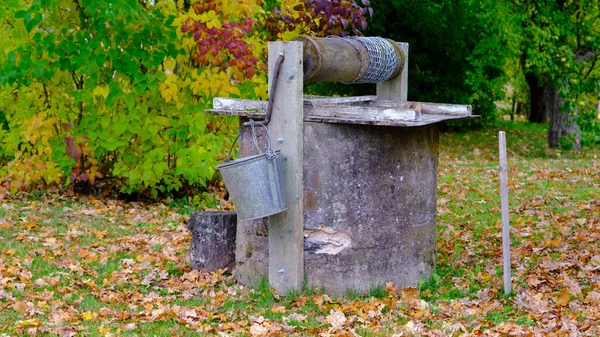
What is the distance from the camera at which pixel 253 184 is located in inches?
226

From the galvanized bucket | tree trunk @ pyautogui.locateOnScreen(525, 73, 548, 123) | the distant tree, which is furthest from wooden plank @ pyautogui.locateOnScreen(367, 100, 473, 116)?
tree trunk @ pyautogui.locateOnScreen(525, 73, 548, 123)

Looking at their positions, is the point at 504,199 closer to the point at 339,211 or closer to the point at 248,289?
the point at 339,211

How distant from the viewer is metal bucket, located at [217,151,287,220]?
18.7ft

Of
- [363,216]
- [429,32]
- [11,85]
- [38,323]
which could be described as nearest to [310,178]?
[363,216]

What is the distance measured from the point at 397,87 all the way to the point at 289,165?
1.72 meters

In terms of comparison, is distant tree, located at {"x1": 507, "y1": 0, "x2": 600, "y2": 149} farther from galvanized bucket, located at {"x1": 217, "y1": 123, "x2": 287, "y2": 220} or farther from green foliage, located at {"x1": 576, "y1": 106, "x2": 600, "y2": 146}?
galvanized bucket, located at {"x1": 217, "y1": 123, "x2": 287, "y2": 220}

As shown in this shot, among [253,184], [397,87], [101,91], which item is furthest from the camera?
[101,91]

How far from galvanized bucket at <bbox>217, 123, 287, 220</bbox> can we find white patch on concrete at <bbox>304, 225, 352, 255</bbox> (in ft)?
1.57

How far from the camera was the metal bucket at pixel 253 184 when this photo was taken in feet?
18.7

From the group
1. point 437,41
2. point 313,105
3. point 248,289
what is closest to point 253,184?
point 313,105

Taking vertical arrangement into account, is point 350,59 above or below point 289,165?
above

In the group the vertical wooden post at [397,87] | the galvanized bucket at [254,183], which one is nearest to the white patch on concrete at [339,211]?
the galvanized bucket at [254,183]

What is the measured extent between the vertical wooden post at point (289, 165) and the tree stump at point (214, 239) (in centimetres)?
76

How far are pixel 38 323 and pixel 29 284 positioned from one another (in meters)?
1.10
